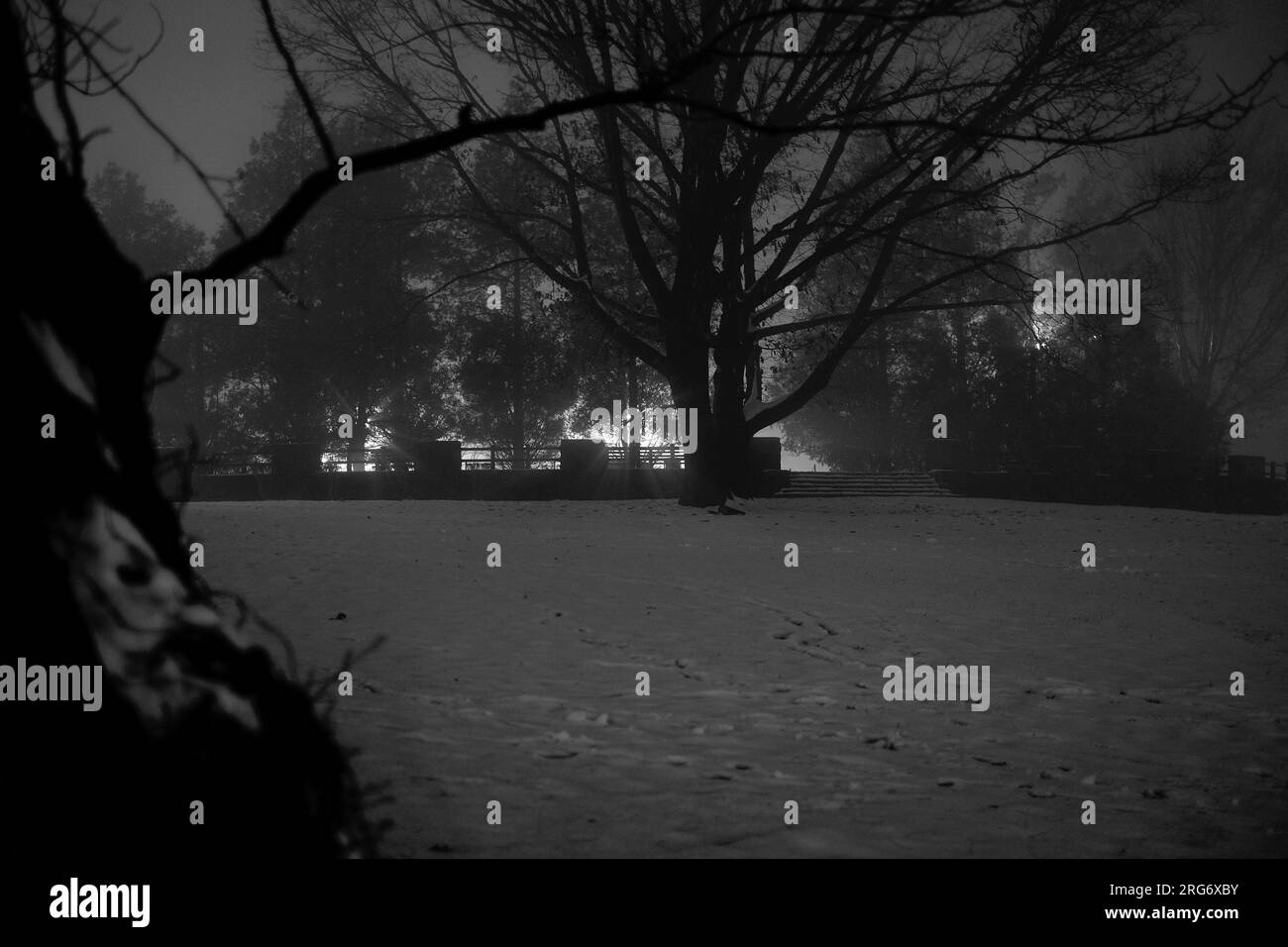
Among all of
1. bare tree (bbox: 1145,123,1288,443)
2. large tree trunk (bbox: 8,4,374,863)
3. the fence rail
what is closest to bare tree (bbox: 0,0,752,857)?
large tree trunk (bbox: 8,4,374,863)

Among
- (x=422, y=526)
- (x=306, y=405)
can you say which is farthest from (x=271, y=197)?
(x=422, y=526)

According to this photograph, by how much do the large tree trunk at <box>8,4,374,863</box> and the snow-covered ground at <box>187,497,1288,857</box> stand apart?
146 millimetres

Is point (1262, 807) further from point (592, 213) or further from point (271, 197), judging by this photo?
point (271, 197)

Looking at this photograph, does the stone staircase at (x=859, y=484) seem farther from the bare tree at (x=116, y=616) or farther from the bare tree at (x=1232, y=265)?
the bare tree at (x=116, y=616)

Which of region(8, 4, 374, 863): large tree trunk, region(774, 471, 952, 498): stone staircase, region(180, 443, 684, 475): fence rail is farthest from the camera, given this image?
region(180, 443, 684, 475): fence rail

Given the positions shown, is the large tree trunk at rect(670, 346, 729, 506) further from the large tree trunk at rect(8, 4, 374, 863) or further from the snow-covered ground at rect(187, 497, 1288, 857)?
the large tree trunk at rect(8, 4, 374, 863)

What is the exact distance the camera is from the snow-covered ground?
4125 mm

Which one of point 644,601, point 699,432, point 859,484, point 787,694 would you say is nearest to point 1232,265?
point 859,484

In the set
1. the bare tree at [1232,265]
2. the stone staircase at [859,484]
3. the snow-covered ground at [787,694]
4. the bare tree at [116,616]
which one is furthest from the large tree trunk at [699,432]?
the bare tree at [1232,265]

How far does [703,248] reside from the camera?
21.0 m

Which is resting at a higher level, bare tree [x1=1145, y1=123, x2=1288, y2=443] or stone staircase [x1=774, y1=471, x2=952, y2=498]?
bare tree [x1=1145, y1=123, x2=1288, y2=443]

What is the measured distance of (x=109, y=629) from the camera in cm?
200

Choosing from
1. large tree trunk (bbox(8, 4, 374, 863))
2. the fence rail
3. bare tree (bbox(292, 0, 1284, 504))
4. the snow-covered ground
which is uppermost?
bare tree (bbox(292, 0, 1284, 504))

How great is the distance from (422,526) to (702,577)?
729 centimetres
